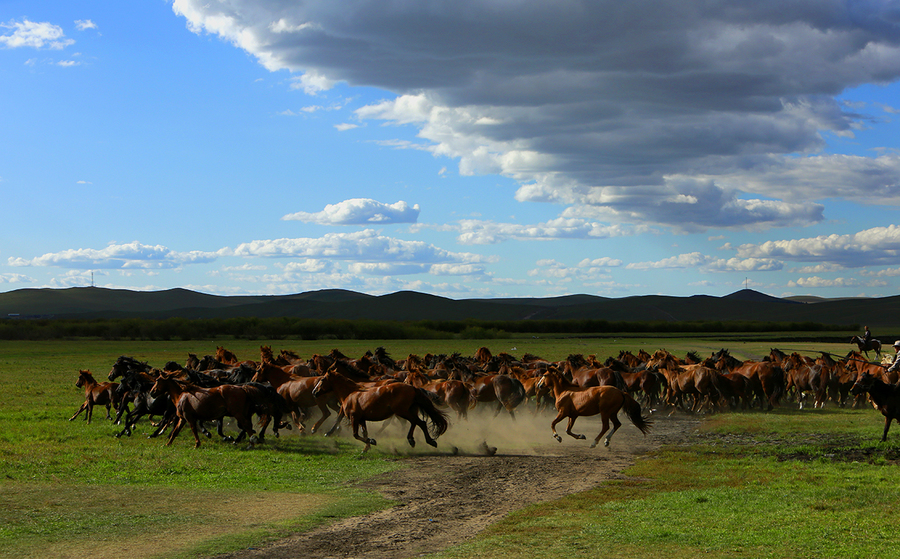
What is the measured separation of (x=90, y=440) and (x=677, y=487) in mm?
11296

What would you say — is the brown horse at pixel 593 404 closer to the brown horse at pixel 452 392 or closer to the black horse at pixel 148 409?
the brown horse at pixel 452 392

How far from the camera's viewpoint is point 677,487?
11.0 metres

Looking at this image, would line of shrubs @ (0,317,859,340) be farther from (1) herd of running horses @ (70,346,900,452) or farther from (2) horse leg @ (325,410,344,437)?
(2) horse leg @ (325,410,344,437)

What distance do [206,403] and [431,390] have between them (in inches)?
220

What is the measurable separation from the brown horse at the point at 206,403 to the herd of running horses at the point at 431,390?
0.02 m

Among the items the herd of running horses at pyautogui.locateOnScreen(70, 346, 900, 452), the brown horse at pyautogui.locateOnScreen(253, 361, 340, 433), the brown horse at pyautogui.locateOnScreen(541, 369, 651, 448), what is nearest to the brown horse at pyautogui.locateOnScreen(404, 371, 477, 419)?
the herd of running horses at pyautogui.locateOnScreen(70, 346, 900, 452)

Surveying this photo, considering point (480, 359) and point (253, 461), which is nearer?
point (253, 461)

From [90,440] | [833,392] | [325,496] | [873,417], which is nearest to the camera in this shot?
[325,496]

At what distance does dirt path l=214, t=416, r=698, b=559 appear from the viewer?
802 centimetres

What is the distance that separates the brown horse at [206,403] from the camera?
1424 cm

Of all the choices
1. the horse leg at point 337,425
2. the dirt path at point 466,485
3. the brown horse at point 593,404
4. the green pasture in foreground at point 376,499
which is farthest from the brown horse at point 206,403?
the brown horse at point 593,404

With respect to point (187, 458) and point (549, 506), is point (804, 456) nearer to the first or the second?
point (549, 506)

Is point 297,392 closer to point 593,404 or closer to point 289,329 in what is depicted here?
point 593,404

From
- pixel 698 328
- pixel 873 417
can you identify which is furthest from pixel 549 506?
pixel 698 328
